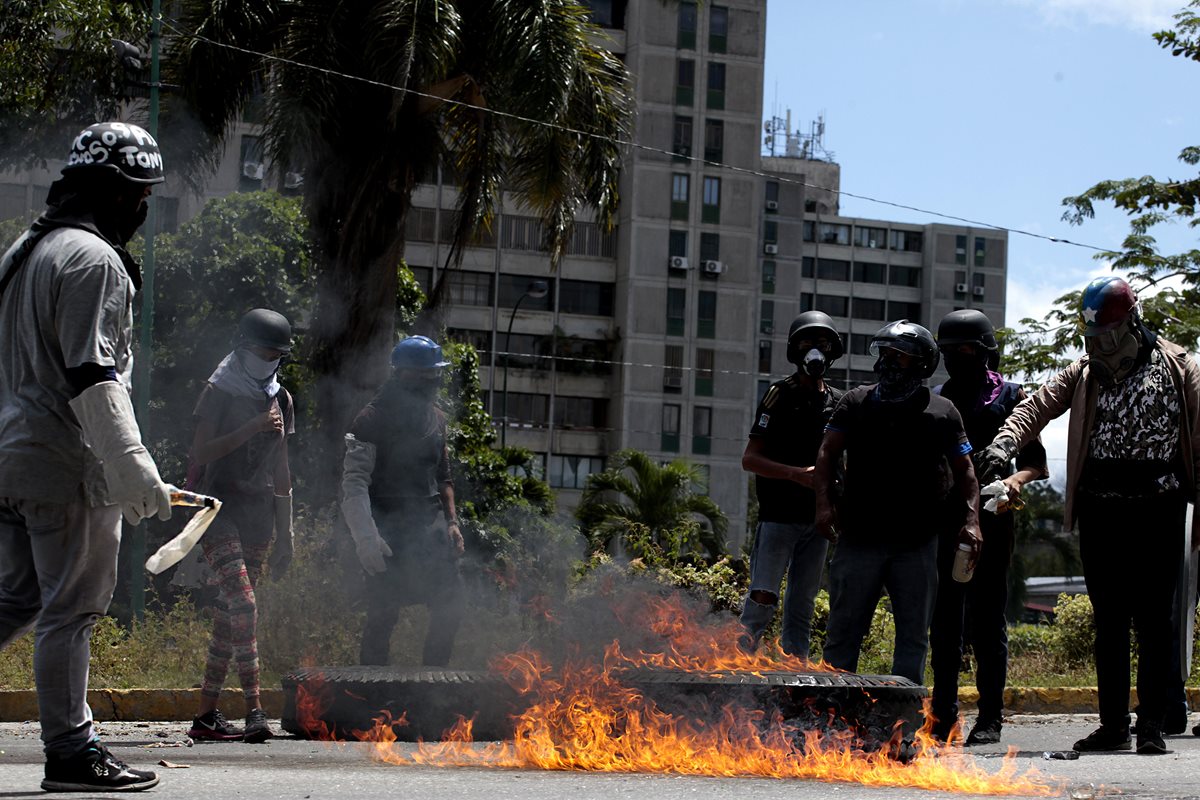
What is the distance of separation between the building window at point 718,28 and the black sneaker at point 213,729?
59.2 meters

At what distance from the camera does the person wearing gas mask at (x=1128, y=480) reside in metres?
6.57

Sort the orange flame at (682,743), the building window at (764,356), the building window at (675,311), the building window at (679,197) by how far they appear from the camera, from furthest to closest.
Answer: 1. the building window at (764,356)
2. the building window at (679,197)
3. the building window at (675,311)
4. the orange flame at (682,743)

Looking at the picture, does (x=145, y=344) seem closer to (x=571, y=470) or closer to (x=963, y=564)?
(x=963, y=564)

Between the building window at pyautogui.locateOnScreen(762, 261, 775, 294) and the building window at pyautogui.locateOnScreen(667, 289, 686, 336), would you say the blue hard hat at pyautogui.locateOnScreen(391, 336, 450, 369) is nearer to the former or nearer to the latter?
the building window at pyautogui.locateOnScreen(667, 289, 686, 336)

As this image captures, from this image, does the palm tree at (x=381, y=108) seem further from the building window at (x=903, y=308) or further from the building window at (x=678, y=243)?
the building window at (x=903, y=308)

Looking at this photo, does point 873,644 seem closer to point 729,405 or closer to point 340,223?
point 340,223

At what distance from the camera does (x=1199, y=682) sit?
1102cm

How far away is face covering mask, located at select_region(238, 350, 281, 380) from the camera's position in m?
6.99

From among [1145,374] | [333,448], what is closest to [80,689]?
[1145,374]

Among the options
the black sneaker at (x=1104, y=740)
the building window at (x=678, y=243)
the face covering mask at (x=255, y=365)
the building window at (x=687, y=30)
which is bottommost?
the black sneaker at (x=1104, y=740)

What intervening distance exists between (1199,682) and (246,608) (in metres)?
7.21

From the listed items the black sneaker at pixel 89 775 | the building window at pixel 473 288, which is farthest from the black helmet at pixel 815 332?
the building window at pixel 473 288

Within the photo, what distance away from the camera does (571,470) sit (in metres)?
64.4

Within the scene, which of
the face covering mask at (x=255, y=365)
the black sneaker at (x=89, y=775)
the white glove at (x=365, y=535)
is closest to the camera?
the black sneaker at (x=89, y=775)
